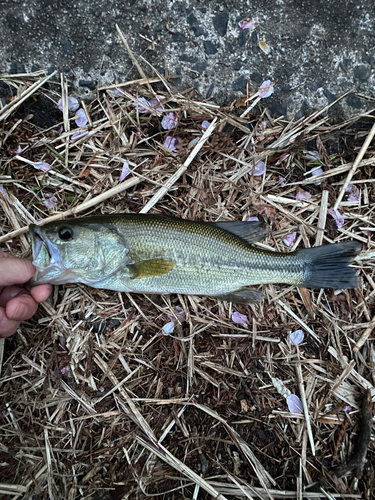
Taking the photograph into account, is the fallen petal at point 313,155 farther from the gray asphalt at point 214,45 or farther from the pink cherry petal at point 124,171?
the pink cherry petal at point 124,171

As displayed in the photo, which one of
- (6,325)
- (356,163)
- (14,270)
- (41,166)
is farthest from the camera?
(356,163)

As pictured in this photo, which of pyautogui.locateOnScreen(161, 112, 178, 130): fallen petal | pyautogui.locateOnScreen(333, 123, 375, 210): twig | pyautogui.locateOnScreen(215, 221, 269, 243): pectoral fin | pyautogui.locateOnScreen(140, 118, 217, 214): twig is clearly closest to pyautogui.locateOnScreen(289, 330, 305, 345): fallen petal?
pyautogui.locateOnScreen(215, 221, 269, 243): pectoral fin

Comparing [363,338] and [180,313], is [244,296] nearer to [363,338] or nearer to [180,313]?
[180,313]

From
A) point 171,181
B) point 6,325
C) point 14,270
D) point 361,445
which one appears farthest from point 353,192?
Result: point 6,325

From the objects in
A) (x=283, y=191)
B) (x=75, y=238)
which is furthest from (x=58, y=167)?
(x=283, y=191)

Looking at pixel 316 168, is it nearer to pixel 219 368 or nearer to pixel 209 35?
pixel 209 35

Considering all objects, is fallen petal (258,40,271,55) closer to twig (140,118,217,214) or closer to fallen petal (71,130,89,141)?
twig (140,118,217,214)
